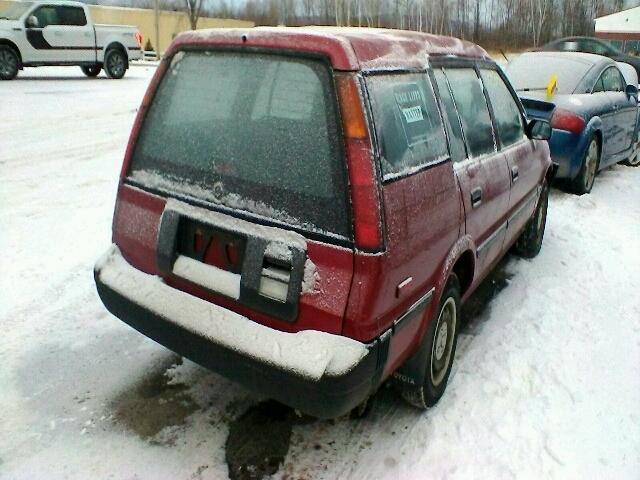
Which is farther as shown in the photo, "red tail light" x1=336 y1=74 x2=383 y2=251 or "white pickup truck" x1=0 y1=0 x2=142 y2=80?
"white pickup truck" x1=0 y1=0 x2=142 y2=80

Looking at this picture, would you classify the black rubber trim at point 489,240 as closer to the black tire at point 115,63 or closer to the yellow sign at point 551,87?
the yellow sign at point 551,87

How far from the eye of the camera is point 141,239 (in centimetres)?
278

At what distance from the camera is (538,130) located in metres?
4.40

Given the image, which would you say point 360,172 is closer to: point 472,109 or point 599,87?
point 472,109

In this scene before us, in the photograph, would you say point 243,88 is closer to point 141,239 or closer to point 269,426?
point 141,239

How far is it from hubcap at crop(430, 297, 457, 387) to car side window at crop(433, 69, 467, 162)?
770mm

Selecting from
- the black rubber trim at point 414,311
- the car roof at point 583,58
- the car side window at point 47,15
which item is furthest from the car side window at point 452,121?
the car side window at point 47,15

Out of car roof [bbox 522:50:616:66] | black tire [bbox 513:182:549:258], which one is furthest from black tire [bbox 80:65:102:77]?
black tire [bbox 513:182:549:258]

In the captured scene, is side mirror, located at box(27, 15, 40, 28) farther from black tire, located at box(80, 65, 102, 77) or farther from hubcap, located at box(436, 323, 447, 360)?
hubcap, located at box(436, 323, 447, 360)

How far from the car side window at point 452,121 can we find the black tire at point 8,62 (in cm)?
1463

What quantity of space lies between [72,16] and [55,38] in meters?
0.84

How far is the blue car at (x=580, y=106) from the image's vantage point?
6715 millimetres

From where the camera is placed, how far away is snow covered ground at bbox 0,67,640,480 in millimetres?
2666

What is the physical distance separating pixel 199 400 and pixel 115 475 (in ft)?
2.01
